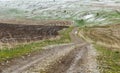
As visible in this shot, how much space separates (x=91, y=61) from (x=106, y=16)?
148335 millimetres

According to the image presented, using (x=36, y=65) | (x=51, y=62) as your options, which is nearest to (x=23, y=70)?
(x=36, y=65)

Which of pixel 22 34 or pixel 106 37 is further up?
pixel 22 34

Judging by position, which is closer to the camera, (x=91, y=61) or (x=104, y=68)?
(x=104, y=68)

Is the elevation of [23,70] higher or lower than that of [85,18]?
higher

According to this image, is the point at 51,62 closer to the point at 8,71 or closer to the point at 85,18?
the point at 8,71

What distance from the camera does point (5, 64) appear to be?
2936 centimetres

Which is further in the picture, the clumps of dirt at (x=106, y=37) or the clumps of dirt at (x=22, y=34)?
the clumps of dirt at (x=106, y=37)

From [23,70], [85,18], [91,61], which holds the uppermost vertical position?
[23,70]

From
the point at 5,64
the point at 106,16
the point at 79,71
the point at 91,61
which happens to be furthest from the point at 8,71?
the point at 106,16

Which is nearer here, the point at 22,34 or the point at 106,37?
the point at 22,34

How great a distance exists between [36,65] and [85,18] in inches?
6425

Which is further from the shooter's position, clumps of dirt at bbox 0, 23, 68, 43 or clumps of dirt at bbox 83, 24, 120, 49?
clumps of dirt at bbox 83, 24, 120, 49

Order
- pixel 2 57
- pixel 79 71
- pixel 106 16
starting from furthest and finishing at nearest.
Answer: pixel 106 16 < pixel 2 57 < pixel 79 71

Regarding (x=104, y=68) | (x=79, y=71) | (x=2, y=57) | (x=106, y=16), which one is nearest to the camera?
A: (x=79, y=71)
